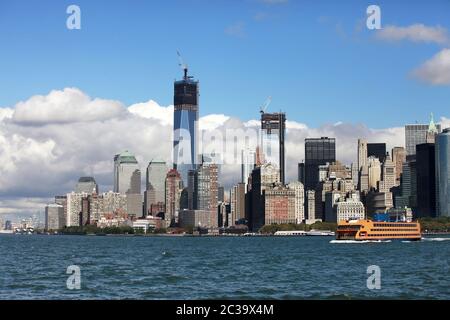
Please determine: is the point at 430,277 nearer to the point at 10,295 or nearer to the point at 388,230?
the point at 10,295

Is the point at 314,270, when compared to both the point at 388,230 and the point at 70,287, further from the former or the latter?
the point at 388,230
